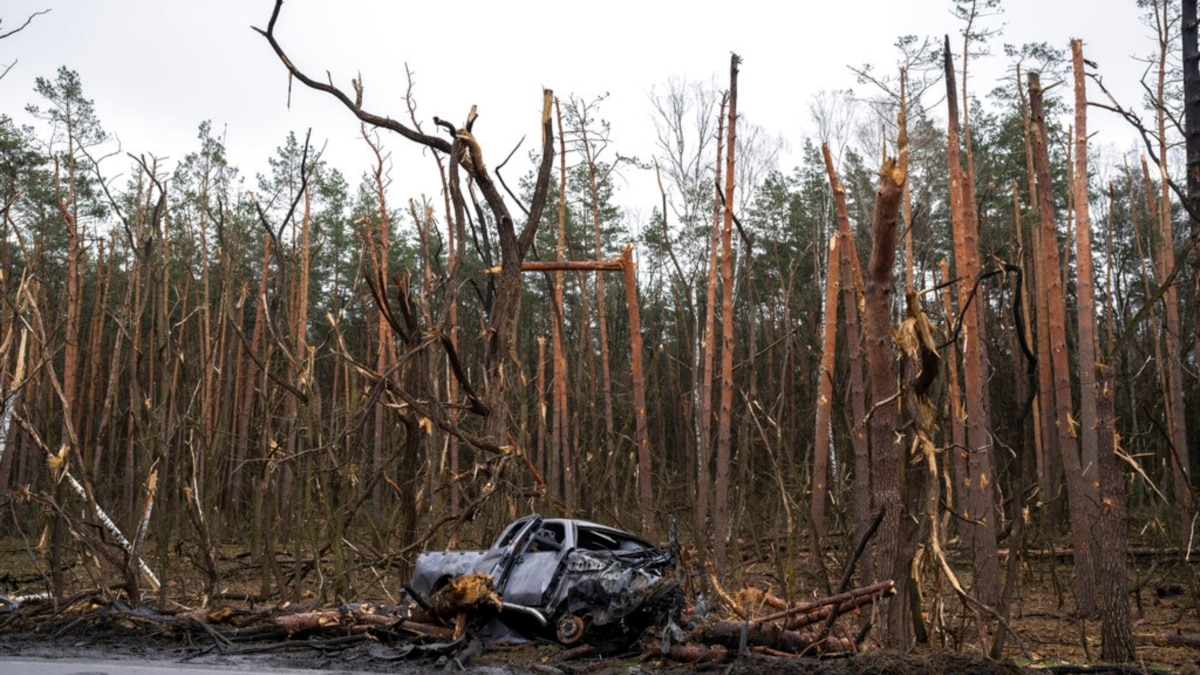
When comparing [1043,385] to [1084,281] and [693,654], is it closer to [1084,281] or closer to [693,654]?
[1084,281]

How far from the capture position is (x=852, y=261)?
12.2 meters

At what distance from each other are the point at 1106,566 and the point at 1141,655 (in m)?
2.05

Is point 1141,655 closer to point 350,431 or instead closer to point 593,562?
point 593,562

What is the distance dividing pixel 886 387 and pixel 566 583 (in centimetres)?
399

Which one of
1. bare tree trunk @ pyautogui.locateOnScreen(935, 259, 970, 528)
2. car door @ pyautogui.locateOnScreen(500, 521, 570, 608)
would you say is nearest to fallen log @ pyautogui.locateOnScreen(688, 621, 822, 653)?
car door @ pyautogui.locateOnScreen(500, 521, 570, 608)

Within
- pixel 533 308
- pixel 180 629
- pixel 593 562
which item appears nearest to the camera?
pixel 593 562

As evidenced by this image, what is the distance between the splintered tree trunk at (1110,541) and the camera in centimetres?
841

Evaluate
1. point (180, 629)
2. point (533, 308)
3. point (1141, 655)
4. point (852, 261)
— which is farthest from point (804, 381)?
point (180, 629)

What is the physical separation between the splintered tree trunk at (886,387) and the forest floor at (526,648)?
597 millimetres

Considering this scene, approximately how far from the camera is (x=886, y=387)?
6840mm

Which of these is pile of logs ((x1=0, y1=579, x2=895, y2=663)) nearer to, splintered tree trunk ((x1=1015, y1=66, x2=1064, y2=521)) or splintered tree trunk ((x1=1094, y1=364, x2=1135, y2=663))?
splintered tree trunk ((x1=1094, y1=364, x2=1135, y2=663))

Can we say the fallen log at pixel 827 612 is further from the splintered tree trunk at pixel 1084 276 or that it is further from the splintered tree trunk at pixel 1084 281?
the splintered tree trunk at pixel 1084 276

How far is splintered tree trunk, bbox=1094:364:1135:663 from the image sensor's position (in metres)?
8.41

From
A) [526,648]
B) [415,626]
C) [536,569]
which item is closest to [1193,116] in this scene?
[536,569]
